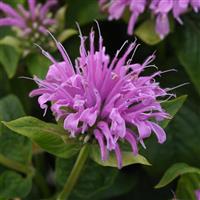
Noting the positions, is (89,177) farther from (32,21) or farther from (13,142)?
(32,21)

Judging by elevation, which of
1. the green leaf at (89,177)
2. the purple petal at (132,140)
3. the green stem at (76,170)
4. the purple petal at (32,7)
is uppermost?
the purple petal at (32,7)

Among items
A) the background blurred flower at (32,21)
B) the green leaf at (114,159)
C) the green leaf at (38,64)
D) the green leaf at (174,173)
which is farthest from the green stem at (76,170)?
the background blurred flower at (32,21)

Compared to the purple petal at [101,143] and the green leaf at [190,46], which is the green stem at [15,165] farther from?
the green leaf at [190,46]

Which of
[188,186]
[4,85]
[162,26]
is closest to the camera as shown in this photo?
[188,186]

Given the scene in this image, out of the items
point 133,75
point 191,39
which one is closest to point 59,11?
point 191,39

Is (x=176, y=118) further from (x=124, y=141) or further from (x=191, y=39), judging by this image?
(x=124, y=141)

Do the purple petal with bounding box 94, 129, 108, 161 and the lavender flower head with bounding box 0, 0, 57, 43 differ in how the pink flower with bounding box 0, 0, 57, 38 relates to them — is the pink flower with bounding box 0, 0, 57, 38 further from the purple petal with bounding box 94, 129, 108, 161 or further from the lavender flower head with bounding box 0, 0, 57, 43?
the purple petal with bounding box 94, 129, 108, 161

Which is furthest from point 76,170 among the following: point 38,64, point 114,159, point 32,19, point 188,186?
point 32,19
